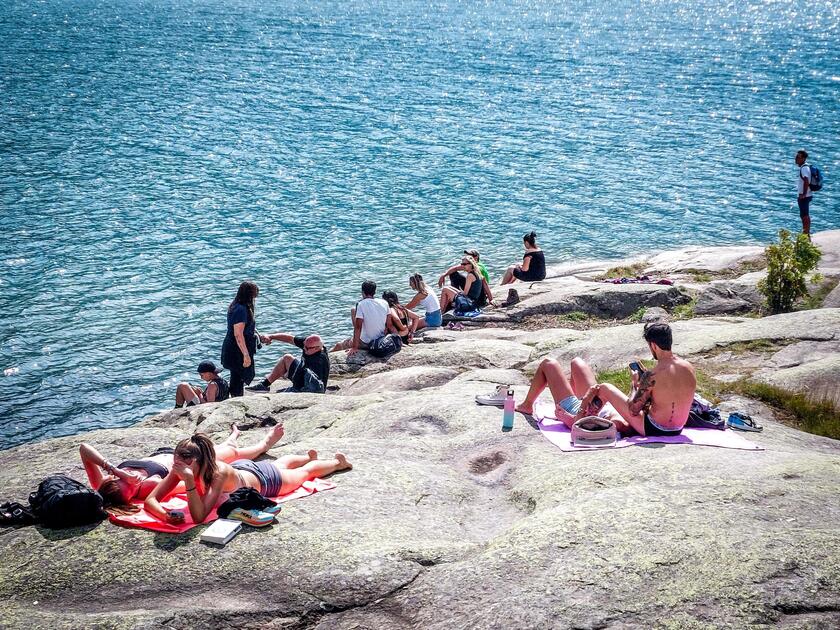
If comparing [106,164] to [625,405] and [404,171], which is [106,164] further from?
[625,405]

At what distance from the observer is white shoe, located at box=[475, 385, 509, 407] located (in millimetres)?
14414

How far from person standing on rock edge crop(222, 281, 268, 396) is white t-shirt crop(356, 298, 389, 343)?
2995 mm

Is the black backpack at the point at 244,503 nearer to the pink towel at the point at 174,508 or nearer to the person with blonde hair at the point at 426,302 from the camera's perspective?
the pink towel at the point at 174,508

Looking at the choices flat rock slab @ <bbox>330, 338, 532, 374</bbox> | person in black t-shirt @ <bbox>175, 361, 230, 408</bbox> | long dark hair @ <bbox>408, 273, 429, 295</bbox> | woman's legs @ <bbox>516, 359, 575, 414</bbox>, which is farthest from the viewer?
long dark hair @ <bbox>408, 273, 429, 295</bbox>

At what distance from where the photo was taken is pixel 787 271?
20.8 meters

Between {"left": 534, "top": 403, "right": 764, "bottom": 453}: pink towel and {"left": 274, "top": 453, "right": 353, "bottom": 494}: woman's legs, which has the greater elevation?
{"left": 274, "top": 453, "right": 353, "bottom": 494}: woman's legs

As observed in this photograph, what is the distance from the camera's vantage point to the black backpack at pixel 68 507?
1038 cm

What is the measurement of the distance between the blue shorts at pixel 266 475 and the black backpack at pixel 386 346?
9.47 meters

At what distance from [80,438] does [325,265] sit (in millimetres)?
16741

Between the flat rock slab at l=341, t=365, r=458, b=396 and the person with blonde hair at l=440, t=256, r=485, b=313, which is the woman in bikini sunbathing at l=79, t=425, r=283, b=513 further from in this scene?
the person with blonde hair at l=440, t=256, r=485, b=313

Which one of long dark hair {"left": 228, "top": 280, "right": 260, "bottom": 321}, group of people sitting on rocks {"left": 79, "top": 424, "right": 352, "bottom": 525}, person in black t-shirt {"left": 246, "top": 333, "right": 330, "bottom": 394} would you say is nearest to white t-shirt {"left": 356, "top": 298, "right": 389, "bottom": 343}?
person in black t-shirt {"left": 246, "top": 333, "right": 330, "bottom": 394}

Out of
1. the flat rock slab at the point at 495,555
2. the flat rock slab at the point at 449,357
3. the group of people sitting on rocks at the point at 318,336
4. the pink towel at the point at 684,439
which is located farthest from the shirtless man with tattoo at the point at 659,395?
the group of people sitting on rocks at the point at 318,336

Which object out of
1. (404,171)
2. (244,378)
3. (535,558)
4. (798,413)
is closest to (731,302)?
(798,413)

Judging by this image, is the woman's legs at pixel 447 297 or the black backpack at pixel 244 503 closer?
the black backpack at pixel 244 503
